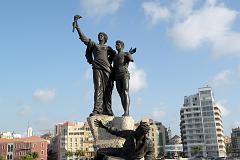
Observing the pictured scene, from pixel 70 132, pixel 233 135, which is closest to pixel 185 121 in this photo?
pixel 70 132

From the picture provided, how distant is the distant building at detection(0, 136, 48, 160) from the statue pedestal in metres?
82.8

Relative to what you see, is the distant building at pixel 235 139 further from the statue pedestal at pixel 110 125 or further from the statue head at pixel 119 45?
the statue pedestal at pixel 110 125

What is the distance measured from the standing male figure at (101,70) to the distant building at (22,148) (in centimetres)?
8222

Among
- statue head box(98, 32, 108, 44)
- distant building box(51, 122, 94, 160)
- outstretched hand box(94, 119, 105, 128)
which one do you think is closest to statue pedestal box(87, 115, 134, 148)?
outstretched hand box(94, 119, 105, 128)

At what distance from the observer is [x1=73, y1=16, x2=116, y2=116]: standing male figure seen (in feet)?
32.6

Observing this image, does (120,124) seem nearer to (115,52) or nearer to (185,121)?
(115,52)

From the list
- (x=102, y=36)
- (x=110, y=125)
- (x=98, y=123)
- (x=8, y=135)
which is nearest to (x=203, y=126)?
(x=8, y=135)

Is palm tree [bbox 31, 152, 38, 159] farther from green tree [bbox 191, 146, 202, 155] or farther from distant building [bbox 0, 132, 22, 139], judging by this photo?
green tree [bbox 191, 146, 202, 155]

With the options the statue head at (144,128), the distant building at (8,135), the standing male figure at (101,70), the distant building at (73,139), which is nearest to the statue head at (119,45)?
the standing male figure at (101,70)

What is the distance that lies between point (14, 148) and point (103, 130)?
86.9m

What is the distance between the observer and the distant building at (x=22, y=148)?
88375mm

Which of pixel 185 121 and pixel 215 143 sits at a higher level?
pixel 185 121

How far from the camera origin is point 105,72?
396 inches

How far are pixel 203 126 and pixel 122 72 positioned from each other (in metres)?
100
